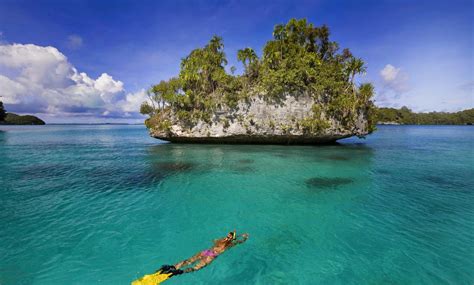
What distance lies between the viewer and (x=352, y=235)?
7492 millimetres

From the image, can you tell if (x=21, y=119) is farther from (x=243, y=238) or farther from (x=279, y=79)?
(x=243, y=238)

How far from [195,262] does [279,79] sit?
27161mm

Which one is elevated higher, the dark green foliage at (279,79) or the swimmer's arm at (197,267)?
the dark green foliage at (279,79)

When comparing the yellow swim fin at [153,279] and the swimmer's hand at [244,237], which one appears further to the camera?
the swimmer's hand at [244,237]

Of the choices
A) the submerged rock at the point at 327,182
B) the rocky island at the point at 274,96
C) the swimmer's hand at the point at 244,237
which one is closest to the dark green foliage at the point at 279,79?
the rocky island at the point at 274,96

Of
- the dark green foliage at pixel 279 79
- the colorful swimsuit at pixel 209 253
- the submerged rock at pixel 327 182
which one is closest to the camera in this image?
the colorful swimsuit at pixel 209 253

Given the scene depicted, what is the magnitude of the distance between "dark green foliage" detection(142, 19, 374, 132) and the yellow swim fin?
26896 mm

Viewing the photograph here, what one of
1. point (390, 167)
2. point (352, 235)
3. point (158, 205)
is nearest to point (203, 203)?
point (158, 205)

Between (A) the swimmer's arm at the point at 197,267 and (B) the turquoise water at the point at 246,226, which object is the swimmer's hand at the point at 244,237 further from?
(A) the swimmer's arm at the point at 197,267

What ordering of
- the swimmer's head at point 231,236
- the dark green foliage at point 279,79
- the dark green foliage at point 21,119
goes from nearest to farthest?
the swimmer's head at point 231,236 < the dark green foliage at point 279,79 < the dark green foliage at point 21,119

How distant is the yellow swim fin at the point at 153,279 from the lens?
5369 millimetres

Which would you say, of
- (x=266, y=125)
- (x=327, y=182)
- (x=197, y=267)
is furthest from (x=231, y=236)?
(x=266, y=125)

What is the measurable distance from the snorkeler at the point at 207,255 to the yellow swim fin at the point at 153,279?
0.78 ft

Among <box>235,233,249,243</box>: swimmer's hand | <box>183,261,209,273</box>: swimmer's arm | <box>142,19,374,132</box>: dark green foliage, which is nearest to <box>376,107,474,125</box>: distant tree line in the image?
<box>142,19,374,132</box>: dark green foliage
